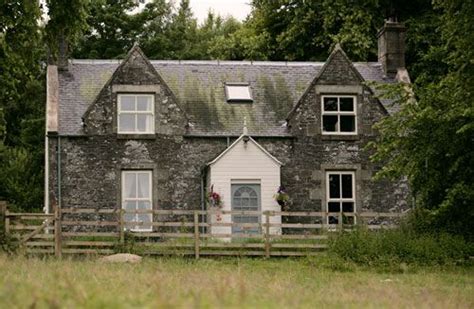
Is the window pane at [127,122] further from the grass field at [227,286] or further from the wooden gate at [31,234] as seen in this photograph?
the grass field at [227,286]

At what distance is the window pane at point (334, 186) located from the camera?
1186 inches

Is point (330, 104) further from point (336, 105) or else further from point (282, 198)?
point (282, 198)

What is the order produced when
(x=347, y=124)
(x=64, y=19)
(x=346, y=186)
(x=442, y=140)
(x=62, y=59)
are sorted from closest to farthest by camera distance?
(x=442, y=140) → (x=64, y=19) → (x=346, y=186) → (x=347, y=124) → (x=62, y=59)

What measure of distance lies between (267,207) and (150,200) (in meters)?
3.72

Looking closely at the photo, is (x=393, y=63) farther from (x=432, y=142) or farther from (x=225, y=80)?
(x=432, y=142)

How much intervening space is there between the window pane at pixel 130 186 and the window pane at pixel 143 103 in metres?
2.15

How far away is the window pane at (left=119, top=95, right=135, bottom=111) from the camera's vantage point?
29703 millimetres

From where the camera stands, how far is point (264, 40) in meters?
44.6

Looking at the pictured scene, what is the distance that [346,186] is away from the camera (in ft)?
99.3

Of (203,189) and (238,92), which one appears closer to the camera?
(203,189)

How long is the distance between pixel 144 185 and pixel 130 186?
1.47ft

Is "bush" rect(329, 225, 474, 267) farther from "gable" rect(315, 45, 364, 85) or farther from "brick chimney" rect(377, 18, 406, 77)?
"brick chimney" rect(377, 18, 406, 77)

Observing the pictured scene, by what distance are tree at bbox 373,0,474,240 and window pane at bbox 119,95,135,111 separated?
372 inches

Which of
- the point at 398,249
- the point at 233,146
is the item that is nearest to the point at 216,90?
the point at 233,146
